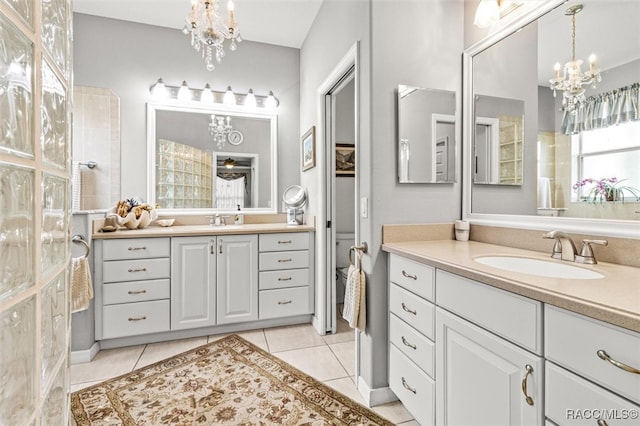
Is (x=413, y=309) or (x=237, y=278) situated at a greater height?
(x=413, y=309)

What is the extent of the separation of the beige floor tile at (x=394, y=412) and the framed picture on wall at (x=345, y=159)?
7.70 ft

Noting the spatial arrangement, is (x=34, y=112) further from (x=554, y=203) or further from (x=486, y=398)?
(x=554, y=203)

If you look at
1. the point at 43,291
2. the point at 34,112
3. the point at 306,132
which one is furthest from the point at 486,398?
the point at 306,132

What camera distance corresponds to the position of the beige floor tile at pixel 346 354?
2068 millimetres

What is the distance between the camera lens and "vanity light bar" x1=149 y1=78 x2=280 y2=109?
2889 mm

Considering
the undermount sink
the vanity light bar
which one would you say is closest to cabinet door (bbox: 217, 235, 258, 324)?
the vanity light bar

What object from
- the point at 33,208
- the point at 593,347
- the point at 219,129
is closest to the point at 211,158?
the point at 219,129

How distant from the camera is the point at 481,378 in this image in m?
1.05

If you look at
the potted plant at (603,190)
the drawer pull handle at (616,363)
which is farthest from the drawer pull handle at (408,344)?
the potted plant at (603,190)

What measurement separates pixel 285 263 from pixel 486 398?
1.89 metres

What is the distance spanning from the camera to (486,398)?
1.03m

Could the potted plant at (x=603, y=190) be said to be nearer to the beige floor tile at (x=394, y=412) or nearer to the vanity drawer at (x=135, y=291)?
the beige floor tile at (x=394, y=412)

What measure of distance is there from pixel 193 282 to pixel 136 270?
1.38 feet

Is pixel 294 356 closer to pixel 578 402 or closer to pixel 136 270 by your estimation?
pixel 136 270
